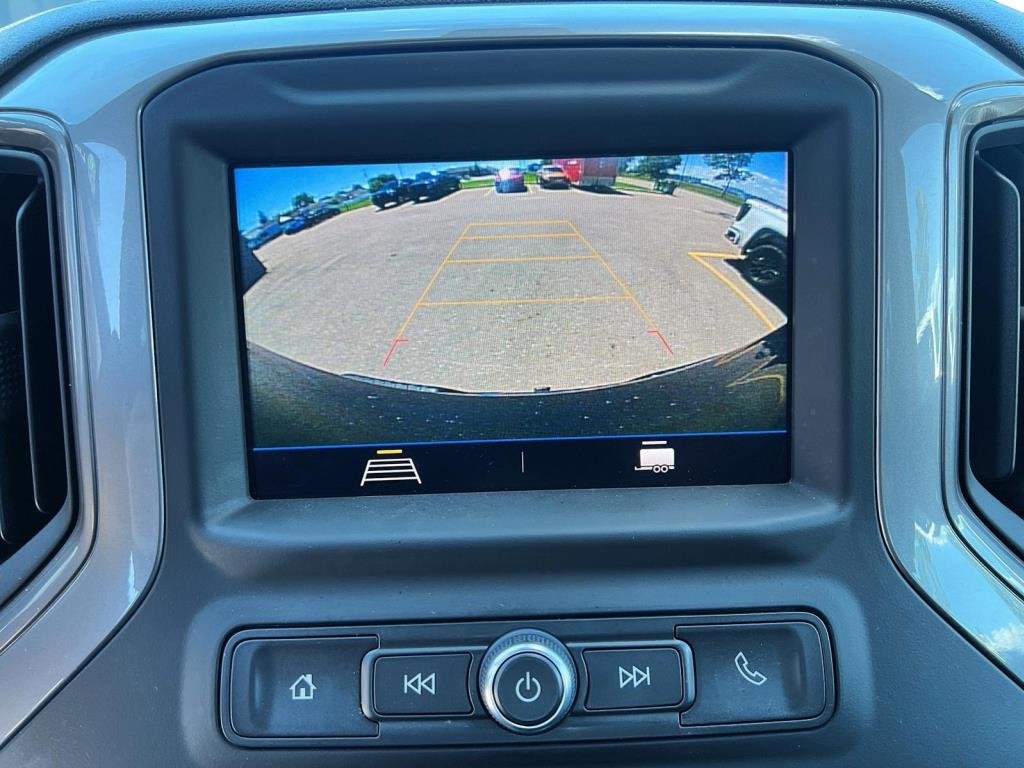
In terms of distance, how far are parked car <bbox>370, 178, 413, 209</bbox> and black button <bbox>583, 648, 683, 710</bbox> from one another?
2.19 ft

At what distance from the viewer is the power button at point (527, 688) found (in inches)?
42.6

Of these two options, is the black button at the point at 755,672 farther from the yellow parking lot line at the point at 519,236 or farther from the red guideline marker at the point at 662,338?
the yellow parking lot line at the point at 519,236

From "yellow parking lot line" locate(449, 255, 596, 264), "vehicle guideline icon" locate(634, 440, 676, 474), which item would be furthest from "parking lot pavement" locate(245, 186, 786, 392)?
"vehicle guideline icon" locate(634, 440, 676, 474)

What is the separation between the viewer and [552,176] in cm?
118

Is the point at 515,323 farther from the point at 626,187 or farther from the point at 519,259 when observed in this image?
the point at 626,187

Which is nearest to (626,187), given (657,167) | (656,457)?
(657,167)

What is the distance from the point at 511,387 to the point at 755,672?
51 cm

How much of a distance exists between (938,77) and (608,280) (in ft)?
1.68

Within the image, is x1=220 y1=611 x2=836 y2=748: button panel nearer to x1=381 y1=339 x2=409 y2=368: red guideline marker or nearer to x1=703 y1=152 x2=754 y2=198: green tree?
x1=381 y1=339 x2=409 y2=368: red guideline marker

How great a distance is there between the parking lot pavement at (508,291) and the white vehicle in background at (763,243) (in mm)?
18

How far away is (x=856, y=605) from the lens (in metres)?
1.16

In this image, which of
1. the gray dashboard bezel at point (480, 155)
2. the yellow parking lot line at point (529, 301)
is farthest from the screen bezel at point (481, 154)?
the yellow parking lot line at point (529, 301)

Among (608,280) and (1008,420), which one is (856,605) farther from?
(608,280)

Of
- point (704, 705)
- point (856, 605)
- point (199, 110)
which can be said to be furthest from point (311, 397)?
point (856, 605)
